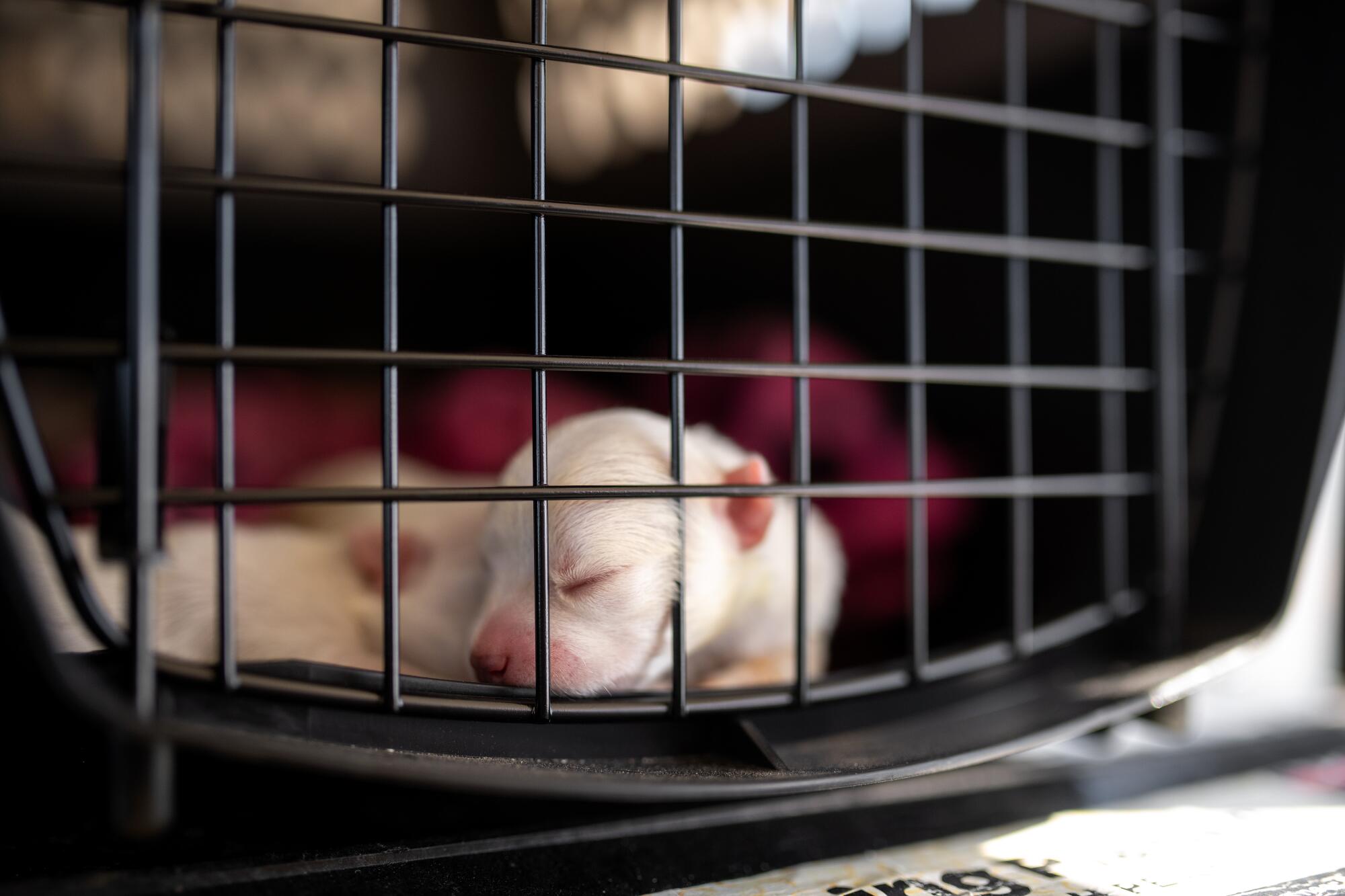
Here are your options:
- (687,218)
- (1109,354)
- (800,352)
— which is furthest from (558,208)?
(1109,354)

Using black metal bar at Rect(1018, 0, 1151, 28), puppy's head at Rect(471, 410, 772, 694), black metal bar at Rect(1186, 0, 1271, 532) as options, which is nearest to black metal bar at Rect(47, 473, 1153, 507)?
puppy's head at Rect(471, 410, 772, 694)

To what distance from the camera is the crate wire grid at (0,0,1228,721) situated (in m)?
0.41

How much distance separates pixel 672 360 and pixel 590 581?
0.66ft

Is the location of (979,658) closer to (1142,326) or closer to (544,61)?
(1142,326)

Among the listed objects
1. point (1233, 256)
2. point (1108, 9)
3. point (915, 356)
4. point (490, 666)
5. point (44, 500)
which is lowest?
point (490, 666)

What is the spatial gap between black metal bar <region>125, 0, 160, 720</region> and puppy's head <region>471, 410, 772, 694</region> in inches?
9.7

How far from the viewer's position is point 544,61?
0.52 metres

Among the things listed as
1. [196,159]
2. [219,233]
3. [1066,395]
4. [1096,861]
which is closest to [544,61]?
[219,233]

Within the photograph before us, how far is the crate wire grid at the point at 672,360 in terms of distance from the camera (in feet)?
1.34

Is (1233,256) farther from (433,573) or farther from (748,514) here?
(433,573)

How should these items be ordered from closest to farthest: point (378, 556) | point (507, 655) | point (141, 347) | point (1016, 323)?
point (141, 347) → point (507, 655) → point (1016, 323) → point (378, 556)

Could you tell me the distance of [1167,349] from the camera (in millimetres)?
792

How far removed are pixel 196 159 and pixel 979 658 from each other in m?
1.70

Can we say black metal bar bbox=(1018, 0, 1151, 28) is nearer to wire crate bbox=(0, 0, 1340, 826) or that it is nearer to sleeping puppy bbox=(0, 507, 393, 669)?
wire crate bbox=(0, 0, 1340, 826)
